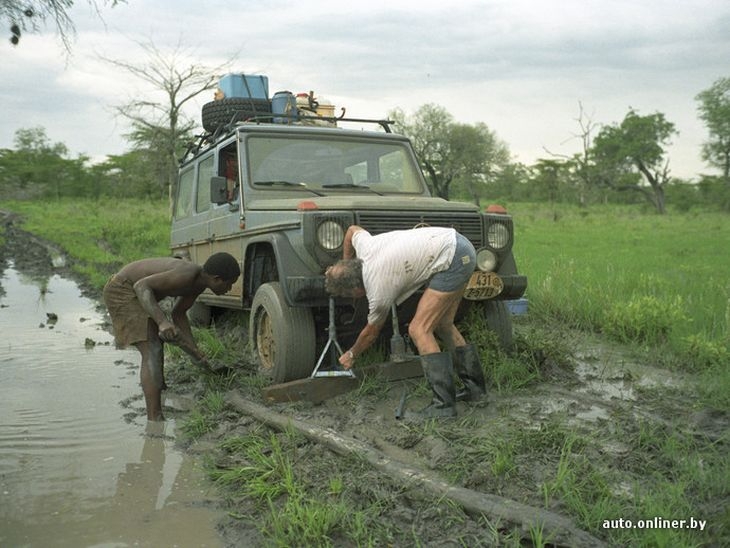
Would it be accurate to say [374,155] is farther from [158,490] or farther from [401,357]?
[158,490]

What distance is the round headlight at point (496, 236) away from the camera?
5.15 metres

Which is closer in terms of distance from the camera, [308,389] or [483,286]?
[308,389]

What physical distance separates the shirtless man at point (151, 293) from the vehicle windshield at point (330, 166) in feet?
3.58

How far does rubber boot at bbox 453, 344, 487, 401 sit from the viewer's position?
4504 mm

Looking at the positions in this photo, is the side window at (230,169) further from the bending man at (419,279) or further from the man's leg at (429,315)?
the man's leg at (429,315)

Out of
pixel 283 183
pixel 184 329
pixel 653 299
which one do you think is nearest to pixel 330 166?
pixel 283 183

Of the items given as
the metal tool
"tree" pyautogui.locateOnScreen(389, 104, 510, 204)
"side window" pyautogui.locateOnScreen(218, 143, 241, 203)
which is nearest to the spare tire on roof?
"side window" pyautogui.locateOnScreen(218, 143, 241, 203)

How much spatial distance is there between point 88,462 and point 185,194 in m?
4.39

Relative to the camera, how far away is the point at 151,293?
15.5 ft

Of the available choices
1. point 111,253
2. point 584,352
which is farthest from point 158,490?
point 111,253

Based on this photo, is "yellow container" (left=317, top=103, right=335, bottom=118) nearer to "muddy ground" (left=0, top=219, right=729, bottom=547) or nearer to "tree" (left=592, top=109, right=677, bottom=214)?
"muddy ground" (left=0, top=219, right=729, bottom=547)

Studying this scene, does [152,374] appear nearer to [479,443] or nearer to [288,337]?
[288,337]

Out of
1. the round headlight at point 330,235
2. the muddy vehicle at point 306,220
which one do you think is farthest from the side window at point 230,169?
the round headlight at point 330,235

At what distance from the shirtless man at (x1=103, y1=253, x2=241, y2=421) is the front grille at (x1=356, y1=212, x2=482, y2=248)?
103cm
